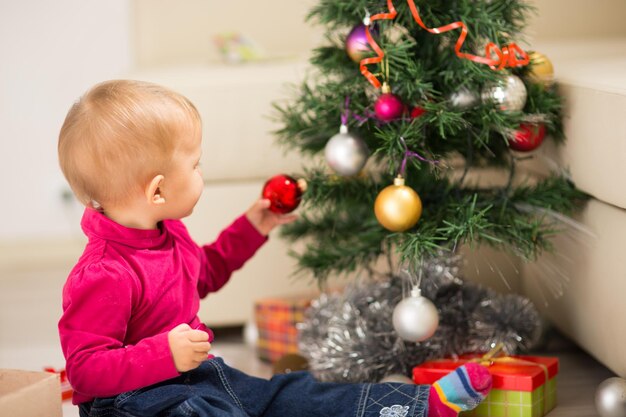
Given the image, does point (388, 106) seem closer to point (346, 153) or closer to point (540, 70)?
point (346, 153)

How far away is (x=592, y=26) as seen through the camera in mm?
2156

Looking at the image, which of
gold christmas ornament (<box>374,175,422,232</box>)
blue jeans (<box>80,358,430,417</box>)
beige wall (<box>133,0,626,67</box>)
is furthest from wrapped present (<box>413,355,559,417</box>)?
beige wall (<box>133,0,626,67</box>)

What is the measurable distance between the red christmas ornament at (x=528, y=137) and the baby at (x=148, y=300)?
14.4 inches

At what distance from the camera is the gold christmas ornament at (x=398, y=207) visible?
1.30 m

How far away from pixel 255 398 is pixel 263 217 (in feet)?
0.96

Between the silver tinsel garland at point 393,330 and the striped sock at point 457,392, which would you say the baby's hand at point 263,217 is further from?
the striped sock at point 457,392

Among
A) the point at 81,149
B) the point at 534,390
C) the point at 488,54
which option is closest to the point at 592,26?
the point at 488,54

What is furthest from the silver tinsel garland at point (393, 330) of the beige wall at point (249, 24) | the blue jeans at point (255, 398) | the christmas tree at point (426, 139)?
the beige wall at point (249, 24)

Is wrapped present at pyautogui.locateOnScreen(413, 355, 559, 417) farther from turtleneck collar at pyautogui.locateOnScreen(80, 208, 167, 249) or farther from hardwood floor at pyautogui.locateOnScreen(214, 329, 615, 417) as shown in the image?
turtleneck collar at pyautogui.locateOnScreen(80, 208, 167, 249)

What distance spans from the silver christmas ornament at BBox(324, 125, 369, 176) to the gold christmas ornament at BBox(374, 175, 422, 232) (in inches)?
2.4

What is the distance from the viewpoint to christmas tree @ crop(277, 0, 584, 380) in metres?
1.30

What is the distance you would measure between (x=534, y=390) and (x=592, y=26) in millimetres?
1187

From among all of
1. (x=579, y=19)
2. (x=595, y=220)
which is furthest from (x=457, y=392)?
(x=579, y=19)

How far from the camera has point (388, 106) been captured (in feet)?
4.31
